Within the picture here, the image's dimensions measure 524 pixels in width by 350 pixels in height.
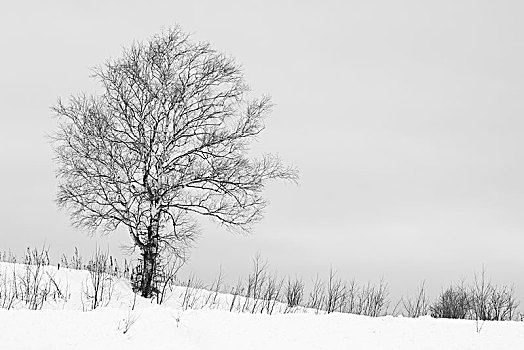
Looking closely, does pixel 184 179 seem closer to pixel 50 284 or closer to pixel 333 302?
pixel 50 284

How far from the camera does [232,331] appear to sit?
12.0 meters

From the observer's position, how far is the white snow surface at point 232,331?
1138 cm

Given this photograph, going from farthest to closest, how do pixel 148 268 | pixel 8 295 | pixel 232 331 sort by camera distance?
pixel 148 268 < pixel 8 295 < pixel 232 331

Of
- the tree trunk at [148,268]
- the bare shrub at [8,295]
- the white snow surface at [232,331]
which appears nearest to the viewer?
the white snow surface at [232,331]

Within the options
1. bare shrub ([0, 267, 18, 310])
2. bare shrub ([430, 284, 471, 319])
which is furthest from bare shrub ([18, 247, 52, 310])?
bare shrub ([430, 284, 471, 319])

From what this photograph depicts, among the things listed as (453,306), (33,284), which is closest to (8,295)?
Result: (33,284)

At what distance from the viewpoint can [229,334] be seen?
11930 millimetres

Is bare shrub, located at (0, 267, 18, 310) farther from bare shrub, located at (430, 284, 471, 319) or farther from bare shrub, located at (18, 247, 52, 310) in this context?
bare shrub, located at (430, 284, 471, 319)

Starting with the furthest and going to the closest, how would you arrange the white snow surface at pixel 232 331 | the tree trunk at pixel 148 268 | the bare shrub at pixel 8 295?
the tree trunk at pixel 148 268, the bare shrub at pixel 8 295, the white snow surface at pixel 232 331

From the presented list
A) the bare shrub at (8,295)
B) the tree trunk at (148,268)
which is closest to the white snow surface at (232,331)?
the bare shrub at (8,295)

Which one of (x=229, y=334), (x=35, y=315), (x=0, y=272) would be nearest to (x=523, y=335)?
(x=229, y=334)

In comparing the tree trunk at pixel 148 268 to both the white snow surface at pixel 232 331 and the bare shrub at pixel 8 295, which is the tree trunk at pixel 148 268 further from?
the white snow surface at pixel 232 331

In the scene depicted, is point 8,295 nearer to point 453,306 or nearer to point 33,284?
point 33,284

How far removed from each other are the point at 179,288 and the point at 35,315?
1070 centimetres
